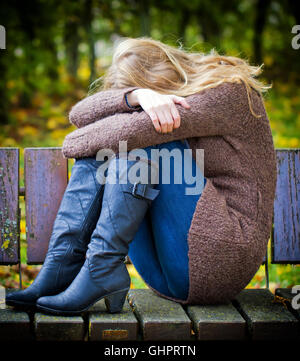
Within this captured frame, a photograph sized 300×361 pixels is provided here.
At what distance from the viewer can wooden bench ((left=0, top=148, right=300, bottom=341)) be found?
1.82 m

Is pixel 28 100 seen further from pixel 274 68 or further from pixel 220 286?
pixel 220 286

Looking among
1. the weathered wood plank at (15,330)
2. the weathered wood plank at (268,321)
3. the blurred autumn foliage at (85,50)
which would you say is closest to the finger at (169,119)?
the weathered wood plank at (268,321)

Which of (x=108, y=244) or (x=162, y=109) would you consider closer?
(x=108, y=244)

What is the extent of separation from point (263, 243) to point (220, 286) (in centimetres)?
25

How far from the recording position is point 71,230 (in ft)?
6.40

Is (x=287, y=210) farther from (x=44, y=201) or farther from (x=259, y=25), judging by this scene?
(x=259, y=25)

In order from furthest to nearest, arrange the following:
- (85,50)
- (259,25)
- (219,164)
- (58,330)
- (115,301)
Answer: (85,50), (259,25), (219,164), (115,301), (58,330)

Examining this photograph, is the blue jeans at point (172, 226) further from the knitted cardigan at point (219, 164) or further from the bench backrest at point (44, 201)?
the bench backrest at point (44, 201)

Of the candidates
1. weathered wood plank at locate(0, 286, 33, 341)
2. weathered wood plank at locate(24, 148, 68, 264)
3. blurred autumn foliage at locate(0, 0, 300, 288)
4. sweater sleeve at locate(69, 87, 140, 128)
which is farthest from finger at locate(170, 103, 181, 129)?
blurred autumn foliage at locate(0, 0, 300, 288)

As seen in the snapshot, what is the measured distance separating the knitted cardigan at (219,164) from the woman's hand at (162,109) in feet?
0.08

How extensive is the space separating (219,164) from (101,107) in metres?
0.55

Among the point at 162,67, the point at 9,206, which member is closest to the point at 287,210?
the point at 162,67

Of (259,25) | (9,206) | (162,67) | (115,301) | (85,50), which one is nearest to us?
(115,301)

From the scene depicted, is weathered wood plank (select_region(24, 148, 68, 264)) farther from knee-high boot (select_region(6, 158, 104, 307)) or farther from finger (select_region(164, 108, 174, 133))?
finger (select_region(164, 108, 174, 133))
